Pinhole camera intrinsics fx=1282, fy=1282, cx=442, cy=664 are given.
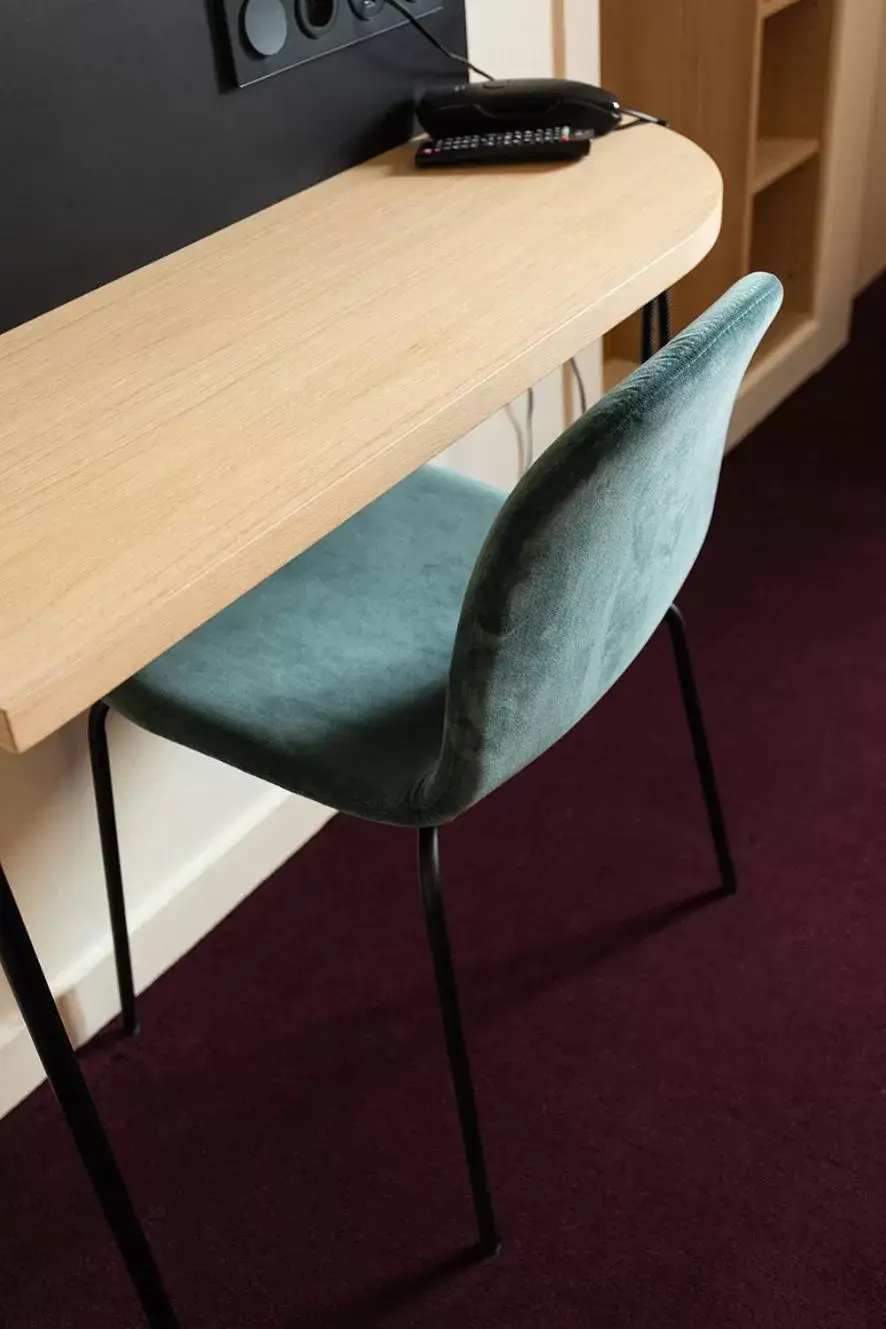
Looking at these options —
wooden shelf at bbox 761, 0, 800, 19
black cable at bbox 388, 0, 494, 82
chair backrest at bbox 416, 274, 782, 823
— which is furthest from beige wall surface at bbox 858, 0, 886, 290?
chair backrest at bbox 416, 274, 782, 823

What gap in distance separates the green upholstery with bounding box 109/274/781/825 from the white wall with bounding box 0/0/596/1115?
0.22 metres

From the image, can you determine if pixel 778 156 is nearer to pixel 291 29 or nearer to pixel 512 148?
pixel 512 148

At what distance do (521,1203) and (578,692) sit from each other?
523mm

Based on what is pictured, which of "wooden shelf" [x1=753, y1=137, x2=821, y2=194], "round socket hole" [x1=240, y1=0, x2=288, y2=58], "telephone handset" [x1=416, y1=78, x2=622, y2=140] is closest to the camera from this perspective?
"round socket hole" [x1=240, y1=0, x2=288, y2=58]

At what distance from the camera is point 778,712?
1.68 meters

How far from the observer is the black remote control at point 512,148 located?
1148 mm

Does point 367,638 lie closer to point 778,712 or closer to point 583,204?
point 583,204

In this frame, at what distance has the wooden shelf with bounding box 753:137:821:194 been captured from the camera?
2.05 m

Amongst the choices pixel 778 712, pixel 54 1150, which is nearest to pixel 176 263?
pixel 54 1150

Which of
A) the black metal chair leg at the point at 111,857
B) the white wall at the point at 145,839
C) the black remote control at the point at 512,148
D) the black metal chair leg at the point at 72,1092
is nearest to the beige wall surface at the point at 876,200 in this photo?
the white wall at the point at 145,839

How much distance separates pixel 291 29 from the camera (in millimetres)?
1098

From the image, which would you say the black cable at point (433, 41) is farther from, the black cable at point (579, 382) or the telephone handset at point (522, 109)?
the black cable at point (579, 382)

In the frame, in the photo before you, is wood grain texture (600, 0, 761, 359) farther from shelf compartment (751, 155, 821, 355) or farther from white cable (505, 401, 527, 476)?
white cable (505, 401, 527, 476)

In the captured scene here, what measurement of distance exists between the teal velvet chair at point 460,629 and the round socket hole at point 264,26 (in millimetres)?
393
